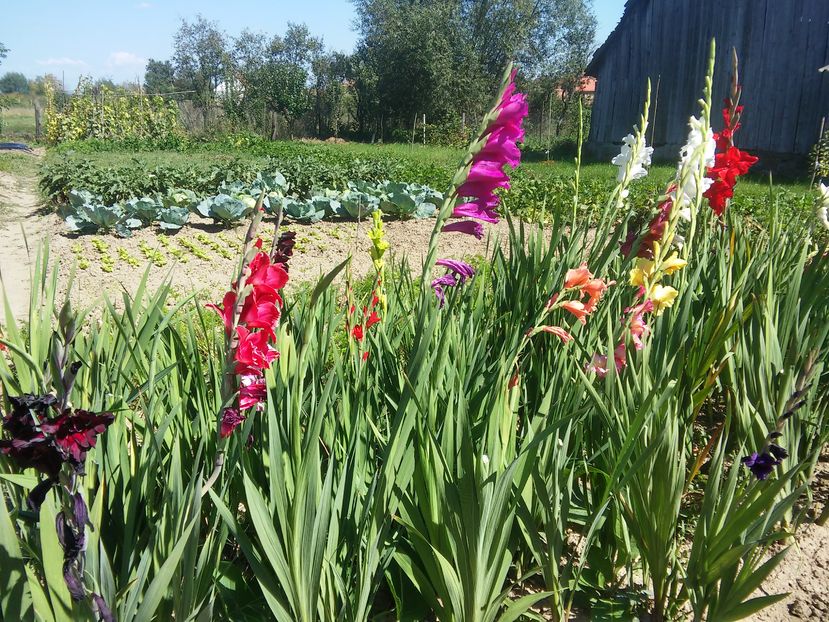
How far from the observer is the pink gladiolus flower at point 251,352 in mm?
1112

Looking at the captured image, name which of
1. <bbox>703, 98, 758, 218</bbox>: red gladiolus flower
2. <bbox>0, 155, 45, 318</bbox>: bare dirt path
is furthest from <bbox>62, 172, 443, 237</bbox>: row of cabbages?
<bbox>703, 98, 758, 218</bbox>: red gladiolus flower

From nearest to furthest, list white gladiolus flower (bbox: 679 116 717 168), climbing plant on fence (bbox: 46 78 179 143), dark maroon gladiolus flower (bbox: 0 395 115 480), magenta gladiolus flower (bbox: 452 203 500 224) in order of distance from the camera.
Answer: dark maroon gladiolus flower (bbox: 0 395 115 480) → magenta gladiolus flower (bbox: 452 203 500 224) → white gladiolus flower (bbox: 679 116 717 168) → climbing plant on fence (bbox: 46 78 179 143)

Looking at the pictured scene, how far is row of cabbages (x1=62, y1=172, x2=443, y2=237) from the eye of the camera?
18.8 ft

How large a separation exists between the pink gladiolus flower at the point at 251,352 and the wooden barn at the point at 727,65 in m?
9.85

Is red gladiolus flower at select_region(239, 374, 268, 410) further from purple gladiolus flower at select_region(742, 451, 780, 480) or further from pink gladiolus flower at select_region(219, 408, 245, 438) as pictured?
purple gladiolus flower at select_region(742, 451, 780, 480)

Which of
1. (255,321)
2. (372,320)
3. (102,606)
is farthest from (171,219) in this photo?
(102,606)

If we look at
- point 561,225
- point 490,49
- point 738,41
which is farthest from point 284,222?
point 490,49

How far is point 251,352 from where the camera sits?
1125 millimetres

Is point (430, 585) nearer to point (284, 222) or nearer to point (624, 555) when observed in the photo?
point (624, 555)

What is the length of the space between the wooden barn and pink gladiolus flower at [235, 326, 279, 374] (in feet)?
32.3

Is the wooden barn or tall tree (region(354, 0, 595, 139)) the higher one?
tall tree (region(354, 0, 595, 139))

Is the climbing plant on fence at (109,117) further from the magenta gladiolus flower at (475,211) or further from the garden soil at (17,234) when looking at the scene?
the magenta gladiolus flower at (475,211)

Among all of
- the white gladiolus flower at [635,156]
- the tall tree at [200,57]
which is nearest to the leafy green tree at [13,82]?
the tall tree at [200,57]

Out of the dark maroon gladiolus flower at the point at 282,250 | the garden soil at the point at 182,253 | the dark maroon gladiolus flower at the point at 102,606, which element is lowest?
the garden soil at the point at 182,253
